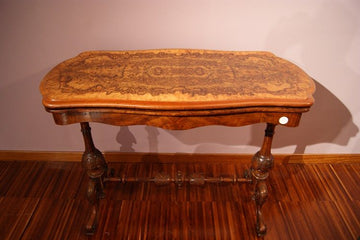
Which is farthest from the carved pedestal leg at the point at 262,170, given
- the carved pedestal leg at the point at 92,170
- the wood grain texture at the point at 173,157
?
the carved pedestal leg at the point at 92,170

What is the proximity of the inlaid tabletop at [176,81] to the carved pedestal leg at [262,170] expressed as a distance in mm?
314

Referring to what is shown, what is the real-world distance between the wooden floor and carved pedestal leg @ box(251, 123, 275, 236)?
0.26ft

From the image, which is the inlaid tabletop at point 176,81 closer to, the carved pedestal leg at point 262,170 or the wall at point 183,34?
the wall at point 183,34

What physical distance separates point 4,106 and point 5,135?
27 centimetres

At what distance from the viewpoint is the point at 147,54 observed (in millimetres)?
1546

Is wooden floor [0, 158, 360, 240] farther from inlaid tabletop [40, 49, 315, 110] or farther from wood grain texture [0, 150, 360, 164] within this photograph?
inlaid tabletop [40, 49, 315, 110]

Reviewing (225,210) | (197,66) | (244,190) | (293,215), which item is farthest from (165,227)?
(197,66)

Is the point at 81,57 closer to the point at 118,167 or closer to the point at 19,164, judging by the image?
the point at 118,167

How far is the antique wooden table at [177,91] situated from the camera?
1198 millimetres

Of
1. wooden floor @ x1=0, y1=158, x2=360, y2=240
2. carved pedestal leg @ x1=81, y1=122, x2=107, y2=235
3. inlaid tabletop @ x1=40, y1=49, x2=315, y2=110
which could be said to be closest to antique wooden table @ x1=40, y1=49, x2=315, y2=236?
inlaid tabletop @ x1=40, y1=49, x2=315, y2=110

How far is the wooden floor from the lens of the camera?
5.73 ft

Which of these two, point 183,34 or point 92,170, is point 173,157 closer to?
point 92,170

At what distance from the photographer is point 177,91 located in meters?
1.25

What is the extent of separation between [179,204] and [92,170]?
25.1 inches
